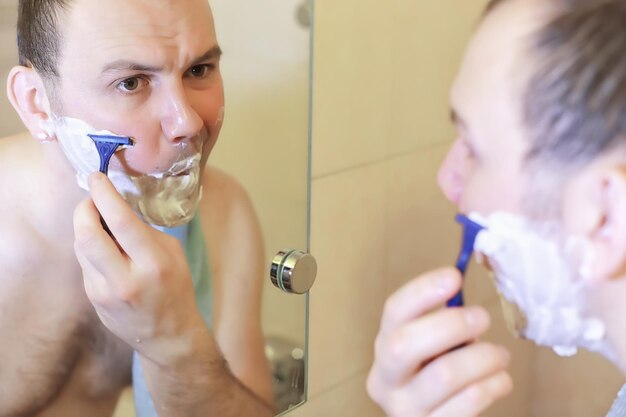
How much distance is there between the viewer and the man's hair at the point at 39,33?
2.05 ft

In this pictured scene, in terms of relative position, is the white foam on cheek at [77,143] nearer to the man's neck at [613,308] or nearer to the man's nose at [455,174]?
the man's nose at [455,174]

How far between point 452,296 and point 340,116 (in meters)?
0.48

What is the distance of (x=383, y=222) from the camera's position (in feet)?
3.94

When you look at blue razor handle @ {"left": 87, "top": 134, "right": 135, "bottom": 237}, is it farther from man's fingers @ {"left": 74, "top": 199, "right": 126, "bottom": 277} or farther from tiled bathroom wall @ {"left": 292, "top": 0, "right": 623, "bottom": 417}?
tiled bathroom wall @ {"left": 292, "top": 0, "right": 623, "bottom": 417}

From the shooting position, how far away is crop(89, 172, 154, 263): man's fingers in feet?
2.22

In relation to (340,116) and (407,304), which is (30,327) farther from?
(340,116)

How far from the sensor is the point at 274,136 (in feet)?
2.90

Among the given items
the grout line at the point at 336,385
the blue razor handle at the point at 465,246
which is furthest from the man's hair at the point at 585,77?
the grout line at the point at 336,385

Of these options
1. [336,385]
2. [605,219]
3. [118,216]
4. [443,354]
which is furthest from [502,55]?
[336,385]

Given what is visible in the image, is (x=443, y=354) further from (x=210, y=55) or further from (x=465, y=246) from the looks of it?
(x=210, y=55)

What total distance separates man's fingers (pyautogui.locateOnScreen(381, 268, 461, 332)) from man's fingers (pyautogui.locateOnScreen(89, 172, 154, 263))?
0.25 meters

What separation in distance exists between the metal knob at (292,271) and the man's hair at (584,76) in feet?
1.32

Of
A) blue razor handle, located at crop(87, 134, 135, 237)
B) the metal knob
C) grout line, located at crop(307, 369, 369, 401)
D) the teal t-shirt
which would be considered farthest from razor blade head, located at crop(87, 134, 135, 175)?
grout line, located at crop(307, 369, 369, 401)

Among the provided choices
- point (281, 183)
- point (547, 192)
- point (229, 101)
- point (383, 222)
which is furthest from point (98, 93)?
point (383, 222)
